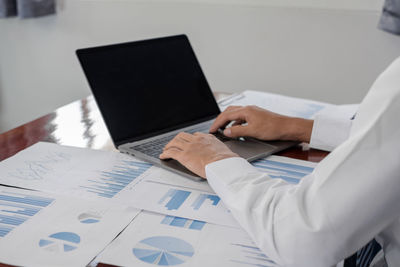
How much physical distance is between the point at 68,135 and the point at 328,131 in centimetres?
64

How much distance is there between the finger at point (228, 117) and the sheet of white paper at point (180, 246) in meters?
0.44

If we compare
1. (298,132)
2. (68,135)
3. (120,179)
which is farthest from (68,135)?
(298,132)

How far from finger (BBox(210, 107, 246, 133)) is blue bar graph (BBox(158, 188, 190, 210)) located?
0.34m

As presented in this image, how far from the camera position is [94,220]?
0.75 m

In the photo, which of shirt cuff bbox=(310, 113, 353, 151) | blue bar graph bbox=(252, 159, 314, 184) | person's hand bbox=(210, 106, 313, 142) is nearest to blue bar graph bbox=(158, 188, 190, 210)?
blue bar graph bbox=(252, 159, 314, 184)

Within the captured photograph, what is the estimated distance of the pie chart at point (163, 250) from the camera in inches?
25.6

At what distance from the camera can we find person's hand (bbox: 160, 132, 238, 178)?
→ 35.1 inches

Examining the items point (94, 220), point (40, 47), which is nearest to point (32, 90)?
point (40, 47)

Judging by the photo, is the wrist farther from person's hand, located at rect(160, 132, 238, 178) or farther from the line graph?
the line graph

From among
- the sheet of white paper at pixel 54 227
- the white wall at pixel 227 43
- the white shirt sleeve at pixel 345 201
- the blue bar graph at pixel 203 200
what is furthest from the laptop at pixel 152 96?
the white wall at pixel 227 43

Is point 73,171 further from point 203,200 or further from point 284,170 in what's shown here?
point 284,170

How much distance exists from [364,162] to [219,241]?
24 centimetres

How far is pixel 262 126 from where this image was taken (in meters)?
1.13

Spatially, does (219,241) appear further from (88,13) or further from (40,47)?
(40,47)
